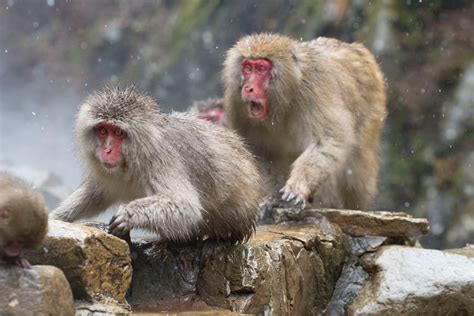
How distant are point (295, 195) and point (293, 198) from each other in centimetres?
4

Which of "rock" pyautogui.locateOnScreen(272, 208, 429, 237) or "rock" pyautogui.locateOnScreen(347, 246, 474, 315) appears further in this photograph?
"rock" pyautogui.locateOnScreen(272, 208, 429, 237)

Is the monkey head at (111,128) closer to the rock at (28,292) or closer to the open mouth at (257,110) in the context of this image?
the rock at (28,292)

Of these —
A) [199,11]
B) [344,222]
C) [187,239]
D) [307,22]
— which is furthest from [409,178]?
[187,239]

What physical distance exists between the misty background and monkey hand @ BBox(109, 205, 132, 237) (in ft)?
19.5

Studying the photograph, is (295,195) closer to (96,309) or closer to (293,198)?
(293,198)

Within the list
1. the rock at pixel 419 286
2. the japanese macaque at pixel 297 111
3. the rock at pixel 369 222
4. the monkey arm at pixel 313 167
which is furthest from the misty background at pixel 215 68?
the rock at pixel 419 286

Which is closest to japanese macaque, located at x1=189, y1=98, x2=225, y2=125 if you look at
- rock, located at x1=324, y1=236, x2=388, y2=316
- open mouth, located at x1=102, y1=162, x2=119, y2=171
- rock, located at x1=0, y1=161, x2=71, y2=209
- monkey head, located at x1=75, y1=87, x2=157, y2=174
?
rock, located at x1=0, y1=161, x2=71, y2=209

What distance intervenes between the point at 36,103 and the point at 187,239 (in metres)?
9.10

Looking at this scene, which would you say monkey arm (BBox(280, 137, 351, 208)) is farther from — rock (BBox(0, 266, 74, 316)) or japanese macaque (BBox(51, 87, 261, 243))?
rock (BBox(0, 266, 74, 316))

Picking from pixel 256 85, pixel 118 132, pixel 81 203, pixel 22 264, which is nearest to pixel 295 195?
pixel 256 85

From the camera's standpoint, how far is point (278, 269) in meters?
5.21

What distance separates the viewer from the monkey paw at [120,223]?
4.56m

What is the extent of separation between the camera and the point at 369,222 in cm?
636

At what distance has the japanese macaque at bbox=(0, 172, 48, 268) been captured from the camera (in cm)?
367
